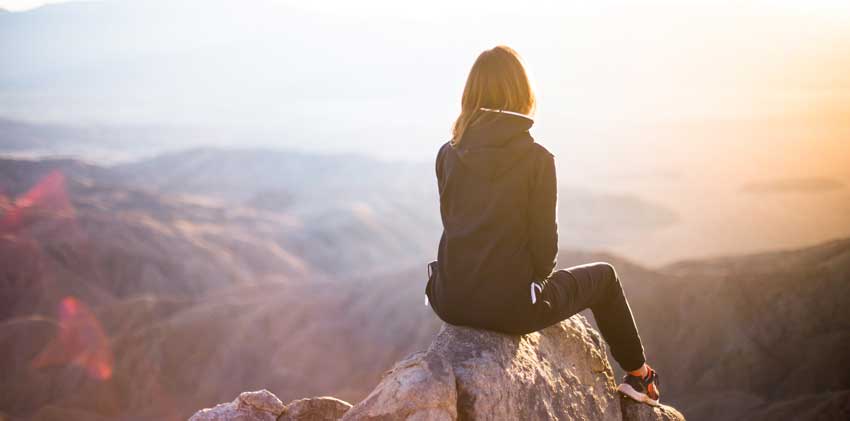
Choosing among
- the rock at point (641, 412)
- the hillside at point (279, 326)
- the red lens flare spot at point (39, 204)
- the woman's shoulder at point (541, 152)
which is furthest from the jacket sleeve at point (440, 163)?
the red lens flare spot at point (39, 204)

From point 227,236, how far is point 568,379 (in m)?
56.2

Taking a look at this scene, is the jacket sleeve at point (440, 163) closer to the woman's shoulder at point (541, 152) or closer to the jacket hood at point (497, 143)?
the jacket hood at point (497, 143)

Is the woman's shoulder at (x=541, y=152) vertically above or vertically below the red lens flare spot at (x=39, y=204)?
above

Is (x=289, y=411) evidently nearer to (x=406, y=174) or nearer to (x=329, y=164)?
(x=406, y=174)

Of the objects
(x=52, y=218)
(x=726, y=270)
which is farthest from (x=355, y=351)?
(x=52, y=218)

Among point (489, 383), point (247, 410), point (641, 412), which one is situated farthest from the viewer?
point (247, 410)

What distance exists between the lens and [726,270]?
22.5 m

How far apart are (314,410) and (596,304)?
217cm

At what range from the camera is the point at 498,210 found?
350cm

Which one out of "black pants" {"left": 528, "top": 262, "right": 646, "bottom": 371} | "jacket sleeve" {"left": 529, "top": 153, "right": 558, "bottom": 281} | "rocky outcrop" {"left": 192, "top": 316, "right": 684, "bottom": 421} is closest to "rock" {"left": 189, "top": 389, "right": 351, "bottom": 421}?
"rocky outcrop" {"left": 192, "top": 316, "right": 684, "bottom": 421}

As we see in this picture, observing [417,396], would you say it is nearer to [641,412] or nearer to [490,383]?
[490,383]

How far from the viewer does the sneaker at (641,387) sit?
4.55 metres

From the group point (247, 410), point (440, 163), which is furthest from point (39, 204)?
point (440, 163)

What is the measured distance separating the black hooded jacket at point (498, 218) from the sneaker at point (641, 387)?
4.25 feet
